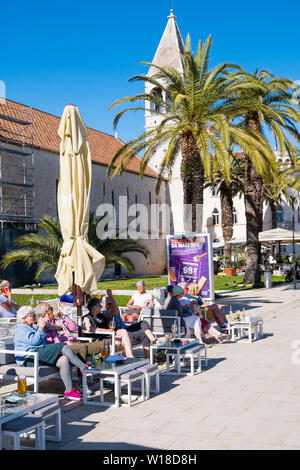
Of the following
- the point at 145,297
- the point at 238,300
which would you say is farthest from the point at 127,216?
the point at 145,297

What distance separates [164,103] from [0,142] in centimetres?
1456

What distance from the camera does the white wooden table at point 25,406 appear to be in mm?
5312

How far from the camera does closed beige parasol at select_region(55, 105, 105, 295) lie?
9.20 meters

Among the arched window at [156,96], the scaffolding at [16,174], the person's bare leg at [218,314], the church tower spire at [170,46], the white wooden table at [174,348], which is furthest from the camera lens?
the church tower spire at [170,46]

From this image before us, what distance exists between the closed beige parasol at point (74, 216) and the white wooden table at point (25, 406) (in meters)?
3.32

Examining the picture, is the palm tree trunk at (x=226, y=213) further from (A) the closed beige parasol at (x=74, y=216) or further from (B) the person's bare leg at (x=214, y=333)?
(A) the closed beige parasol at (x=74, y=216)

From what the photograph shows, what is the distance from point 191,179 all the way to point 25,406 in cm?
1478

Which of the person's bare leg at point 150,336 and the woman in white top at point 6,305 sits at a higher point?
the woman in white top at point 6,305

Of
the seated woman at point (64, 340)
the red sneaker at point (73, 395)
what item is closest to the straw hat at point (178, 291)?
the seated woman at point (64, 340)

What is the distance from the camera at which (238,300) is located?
21625 millimetres

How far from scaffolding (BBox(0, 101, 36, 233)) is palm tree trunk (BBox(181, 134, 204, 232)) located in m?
14.0

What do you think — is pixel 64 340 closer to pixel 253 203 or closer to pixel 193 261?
pixel 193 261

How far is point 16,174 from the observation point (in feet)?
106

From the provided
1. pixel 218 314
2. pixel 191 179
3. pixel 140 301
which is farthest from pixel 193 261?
pixel 191 179
